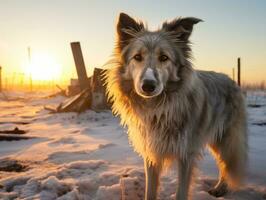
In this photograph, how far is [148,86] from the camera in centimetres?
342

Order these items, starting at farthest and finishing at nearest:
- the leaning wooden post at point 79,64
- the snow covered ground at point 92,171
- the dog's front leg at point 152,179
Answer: the leaning wooden post at point 79,64
the snow covered ground at point 92,171
the dog's front leg at point 152,179

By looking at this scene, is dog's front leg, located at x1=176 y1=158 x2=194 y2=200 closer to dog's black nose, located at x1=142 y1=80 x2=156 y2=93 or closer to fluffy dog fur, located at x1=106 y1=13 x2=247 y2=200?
fluffy dog fur, located at x1=106 y1=13 x2=247 y2=200

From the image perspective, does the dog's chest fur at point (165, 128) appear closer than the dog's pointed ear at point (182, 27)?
Yes

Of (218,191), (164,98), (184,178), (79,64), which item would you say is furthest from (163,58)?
(79,64)

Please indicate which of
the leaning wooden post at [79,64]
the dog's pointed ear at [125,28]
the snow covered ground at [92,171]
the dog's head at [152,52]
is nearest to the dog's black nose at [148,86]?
the dog's head at [152,52]

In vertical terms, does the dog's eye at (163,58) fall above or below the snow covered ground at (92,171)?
above

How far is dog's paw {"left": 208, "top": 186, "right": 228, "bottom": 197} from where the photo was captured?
4.43 meters

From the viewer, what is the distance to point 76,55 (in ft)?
43.2

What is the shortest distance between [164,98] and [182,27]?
931 millimetres

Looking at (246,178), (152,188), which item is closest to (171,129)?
(152,188)

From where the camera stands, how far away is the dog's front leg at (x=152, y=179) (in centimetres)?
399

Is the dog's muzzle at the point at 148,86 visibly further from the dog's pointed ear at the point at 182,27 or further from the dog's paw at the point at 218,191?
the dog's paw at the point at 218,191

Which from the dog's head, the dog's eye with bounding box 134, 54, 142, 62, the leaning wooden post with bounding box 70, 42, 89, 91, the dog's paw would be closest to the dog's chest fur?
the dog's head

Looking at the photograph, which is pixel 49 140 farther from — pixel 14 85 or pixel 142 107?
pixel 14 85
